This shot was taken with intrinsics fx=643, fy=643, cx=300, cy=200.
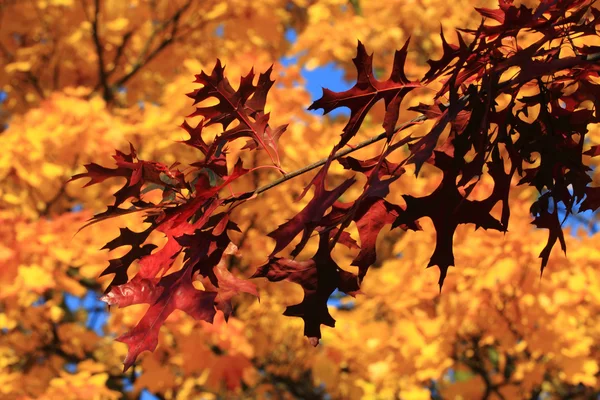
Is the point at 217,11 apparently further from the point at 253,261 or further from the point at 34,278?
the point at 34,278

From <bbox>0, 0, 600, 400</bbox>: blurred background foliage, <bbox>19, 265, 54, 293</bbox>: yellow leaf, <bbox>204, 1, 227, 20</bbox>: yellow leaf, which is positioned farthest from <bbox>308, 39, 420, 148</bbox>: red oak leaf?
<bbox>204, 1, 227, 20</bbox>: yellow leaf

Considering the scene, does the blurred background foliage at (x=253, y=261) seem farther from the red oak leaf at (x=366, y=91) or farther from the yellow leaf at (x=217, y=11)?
A: the red oak leaf at (x=366, y=91)

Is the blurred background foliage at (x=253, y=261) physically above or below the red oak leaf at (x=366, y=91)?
above

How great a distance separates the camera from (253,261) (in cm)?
429

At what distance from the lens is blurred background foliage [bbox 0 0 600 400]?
11.0ft

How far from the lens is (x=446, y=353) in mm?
3434

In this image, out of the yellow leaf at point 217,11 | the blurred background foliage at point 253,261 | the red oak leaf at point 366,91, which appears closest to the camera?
the red oak leaf at point 366,91

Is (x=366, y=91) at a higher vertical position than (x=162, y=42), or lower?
lower

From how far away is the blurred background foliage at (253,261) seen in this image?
132 inches

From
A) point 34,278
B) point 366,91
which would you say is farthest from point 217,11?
point 366,91

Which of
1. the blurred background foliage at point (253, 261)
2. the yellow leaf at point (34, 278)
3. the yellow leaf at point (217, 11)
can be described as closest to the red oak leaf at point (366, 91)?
the blurred background foliage at point (253, 261)

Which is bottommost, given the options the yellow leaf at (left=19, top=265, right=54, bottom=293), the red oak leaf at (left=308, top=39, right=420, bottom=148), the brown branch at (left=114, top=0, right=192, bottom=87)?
the red oak leaf at (left=308, top=39, right=420, bottom=148)

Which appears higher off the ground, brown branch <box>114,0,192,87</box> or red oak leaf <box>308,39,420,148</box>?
brown branch <box>114,0,192,87</box>

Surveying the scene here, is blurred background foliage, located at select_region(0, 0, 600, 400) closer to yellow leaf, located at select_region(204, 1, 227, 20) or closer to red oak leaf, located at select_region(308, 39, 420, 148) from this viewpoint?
yellow leaf, located at select_region(204, 1, 227, 20)
